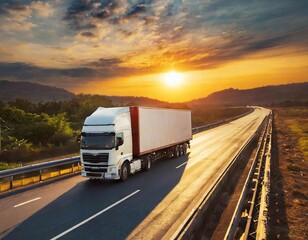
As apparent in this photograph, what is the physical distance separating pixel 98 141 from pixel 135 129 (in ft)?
9.61

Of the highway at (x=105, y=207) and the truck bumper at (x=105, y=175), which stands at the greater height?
the truck bumper at (x=105, y=175)

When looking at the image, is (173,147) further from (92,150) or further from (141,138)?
(92,150)

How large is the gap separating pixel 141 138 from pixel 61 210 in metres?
7.79

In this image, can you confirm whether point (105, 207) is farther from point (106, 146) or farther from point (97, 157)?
point (106, 146)

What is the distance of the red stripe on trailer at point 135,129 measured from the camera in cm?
1903

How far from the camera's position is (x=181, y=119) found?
2817 centimetres

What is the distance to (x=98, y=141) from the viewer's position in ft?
56.0

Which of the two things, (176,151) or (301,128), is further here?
(301,128)

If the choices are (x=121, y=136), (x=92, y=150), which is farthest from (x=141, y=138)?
(x=92, y=150)

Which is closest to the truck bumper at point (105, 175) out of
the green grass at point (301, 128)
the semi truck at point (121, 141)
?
the semi truck at point (121, 141)

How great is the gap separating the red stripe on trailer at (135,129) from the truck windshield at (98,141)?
229cm

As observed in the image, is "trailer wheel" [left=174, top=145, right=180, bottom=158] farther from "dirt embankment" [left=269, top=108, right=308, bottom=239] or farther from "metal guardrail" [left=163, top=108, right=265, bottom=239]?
"metal guardrail" [left=163, top=108, right=265, bottom=239]

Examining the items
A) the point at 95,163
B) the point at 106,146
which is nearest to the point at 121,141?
the point at 106,146

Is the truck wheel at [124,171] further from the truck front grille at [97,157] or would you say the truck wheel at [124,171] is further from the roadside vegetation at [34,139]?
the roadside vegetation at [34,139]
